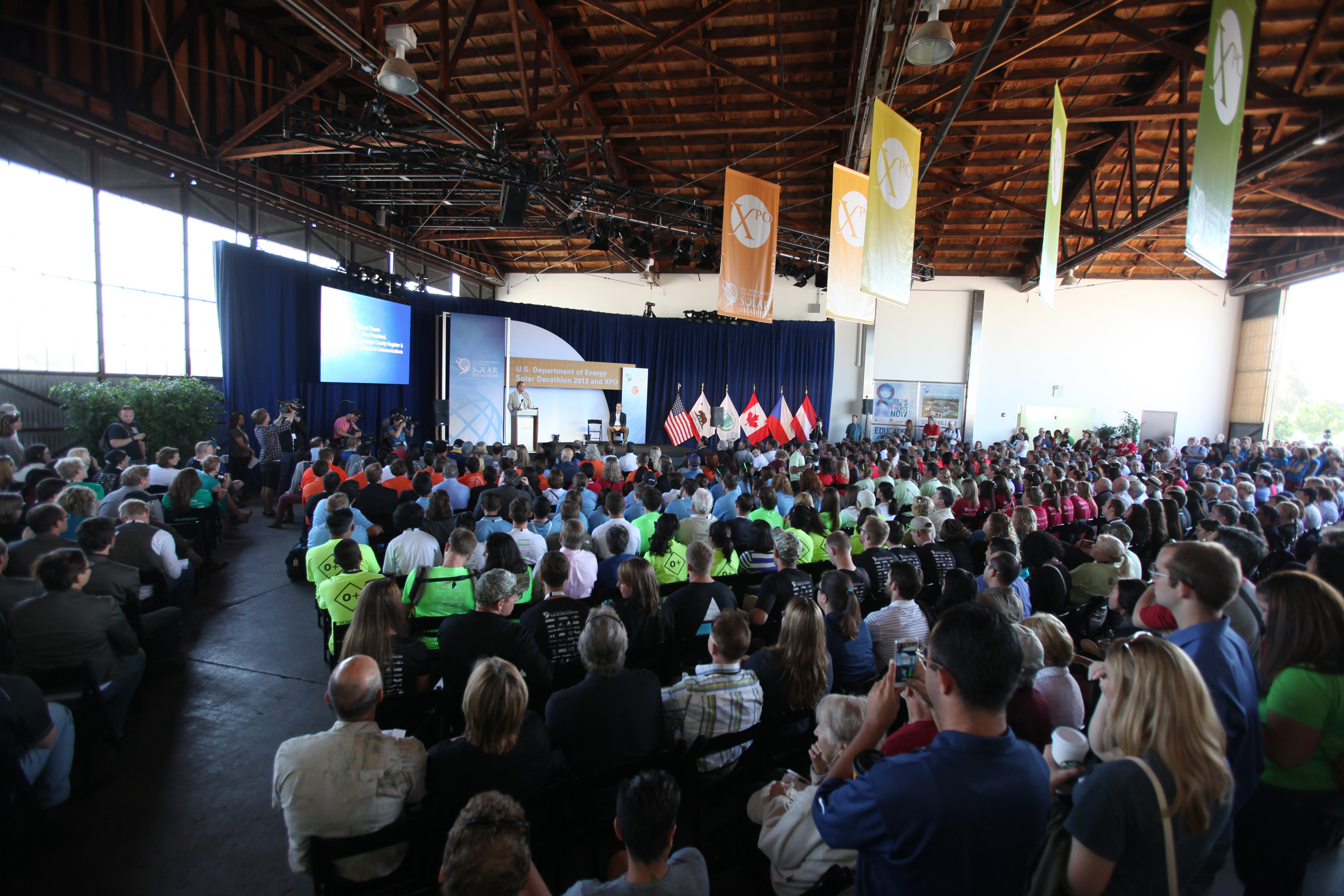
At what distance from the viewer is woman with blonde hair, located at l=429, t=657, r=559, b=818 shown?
1.81 meters

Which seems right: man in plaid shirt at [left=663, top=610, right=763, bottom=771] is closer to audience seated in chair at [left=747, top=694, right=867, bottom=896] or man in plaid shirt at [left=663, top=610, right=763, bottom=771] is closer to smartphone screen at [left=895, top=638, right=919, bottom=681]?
audience seated in chair at [left=747, top=694, right=867, bottom=896]

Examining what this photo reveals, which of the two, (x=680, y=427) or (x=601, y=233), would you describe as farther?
(x=680, y=427)

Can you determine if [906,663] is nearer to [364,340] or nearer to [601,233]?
[601,233]

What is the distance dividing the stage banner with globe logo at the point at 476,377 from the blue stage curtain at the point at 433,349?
2.54ft

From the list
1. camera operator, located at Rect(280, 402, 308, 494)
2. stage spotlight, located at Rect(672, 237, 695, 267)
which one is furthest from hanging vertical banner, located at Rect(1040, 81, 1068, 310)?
camera operator, located at Rect(280, 402, 308, 494)

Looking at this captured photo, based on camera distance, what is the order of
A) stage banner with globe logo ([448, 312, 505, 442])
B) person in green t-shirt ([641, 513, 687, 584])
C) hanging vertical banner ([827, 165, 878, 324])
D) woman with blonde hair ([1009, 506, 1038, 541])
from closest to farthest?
person in green t-shirt ([641, 513, 687, 584]) < woman with blonde hair ([1009, 506, 1038, 541]) < hanging vertical banner ([827, 165, 878, 324]) < stage banner with globe logo ([448, 312, 505, 442])

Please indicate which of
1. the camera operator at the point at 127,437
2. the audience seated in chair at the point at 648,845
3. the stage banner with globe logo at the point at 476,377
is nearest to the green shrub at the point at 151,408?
the camera operator at the point at 127,437

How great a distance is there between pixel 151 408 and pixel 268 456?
52.5 inches

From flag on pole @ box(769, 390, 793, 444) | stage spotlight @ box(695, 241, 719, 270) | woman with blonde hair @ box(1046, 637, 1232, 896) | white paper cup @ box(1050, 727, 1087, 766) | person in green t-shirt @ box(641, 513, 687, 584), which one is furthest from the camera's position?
flag on pole @ box(769, 390, 793, 444)

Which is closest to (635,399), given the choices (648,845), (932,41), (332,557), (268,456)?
(268,456)

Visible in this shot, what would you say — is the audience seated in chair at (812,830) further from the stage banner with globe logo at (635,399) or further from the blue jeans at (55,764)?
the stage banner with globe logo at (635,399)

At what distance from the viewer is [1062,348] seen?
16656 mm

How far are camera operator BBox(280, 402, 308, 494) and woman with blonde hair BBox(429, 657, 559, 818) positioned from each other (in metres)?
7.71

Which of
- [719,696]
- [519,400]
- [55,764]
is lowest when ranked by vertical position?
[55,764]
